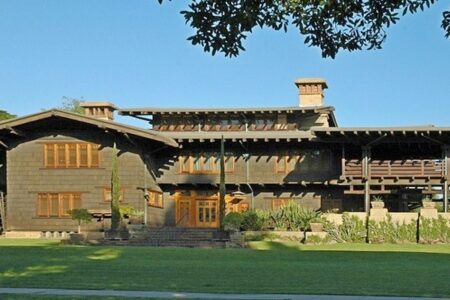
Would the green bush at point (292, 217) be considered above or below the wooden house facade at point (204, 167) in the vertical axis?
below

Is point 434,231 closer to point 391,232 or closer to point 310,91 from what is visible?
point 391,232

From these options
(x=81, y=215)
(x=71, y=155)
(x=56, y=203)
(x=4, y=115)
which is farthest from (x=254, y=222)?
(x=4, y=115)

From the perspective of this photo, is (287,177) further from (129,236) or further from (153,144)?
(129,236)

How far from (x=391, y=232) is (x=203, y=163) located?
13.0 metres

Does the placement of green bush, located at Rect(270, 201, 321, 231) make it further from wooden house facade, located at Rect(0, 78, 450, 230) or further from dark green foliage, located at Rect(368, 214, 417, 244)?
wooden house facade, located at Rect(0, 78, 450, 230)

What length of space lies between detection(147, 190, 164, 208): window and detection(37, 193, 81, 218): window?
401cm

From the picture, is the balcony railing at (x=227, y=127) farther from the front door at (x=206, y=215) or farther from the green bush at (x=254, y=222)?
the green bush at (x=254, y=222)

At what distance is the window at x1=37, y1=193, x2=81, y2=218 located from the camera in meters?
39.8

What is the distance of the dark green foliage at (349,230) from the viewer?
33.2 meters

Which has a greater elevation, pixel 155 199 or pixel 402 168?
pixel 402 168

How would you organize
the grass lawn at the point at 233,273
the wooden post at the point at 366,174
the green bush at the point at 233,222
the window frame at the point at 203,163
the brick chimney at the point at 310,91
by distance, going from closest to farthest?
the grass lawn at the point at 233,273
the green bush at the point at 233,222
the wooden post at the point at 366,174
the window frame at the point at 203,163
the brick chimney at the point at 310,91

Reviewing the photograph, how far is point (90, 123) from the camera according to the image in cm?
3825

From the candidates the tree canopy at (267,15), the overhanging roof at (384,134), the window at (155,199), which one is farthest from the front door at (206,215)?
the tree canopy at (267,15)

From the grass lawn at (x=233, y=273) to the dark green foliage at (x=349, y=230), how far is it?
8352mm
